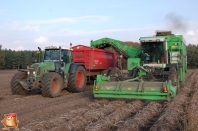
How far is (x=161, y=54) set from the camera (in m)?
12.5

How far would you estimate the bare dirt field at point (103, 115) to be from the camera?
6.18m

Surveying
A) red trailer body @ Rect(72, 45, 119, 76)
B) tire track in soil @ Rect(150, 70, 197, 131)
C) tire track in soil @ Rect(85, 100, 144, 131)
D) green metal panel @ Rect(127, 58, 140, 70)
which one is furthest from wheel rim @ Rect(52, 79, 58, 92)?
tire track in soil @ Rect(150, 70, 197, 131)

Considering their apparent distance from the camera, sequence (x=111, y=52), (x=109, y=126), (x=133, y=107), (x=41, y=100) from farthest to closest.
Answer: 1. (x=111, y=52)
2. (x=41, y=100)
3. (x=133, y=107)
4. (x=109, y=126)

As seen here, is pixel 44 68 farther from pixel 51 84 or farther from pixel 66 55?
pixel 66 55

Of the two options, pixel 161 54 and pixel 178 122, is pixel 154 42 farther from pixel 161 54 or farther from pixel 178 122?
pixel 178 122

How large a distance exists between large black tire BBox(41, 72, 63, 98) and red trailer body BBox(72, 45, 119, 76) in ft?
12.1

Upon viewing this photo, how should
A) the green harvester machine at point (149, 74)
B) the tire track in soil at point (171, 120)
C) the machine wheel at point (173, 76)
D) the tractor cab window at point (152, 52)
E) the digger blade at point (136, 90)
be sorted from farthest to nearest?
1. the tractor cab window at point (152, 52)
2. the machine wheel at point (173, 76)
3. the green harvester machine at point (149, 74)
4. the digger blade at point (136, 90)
5. the tire track in soil at point (171, 120)

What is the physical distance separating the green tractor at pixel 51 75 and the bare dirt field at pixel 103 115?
627 mm

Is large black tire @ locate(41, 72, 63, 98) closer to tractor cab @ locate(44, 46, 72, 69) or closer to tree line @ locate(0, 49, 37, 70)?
tractor cab @ locate(44, 46, 72, 69)

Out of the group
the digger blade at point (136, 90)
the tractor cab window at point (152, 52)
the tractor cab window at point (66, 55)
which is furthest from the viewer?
the tractor cab window at point (66, 55)

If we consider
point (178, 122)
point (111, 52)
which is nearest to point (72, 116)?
point (178, 122)

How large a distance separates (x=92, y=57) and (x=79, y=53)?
739mm

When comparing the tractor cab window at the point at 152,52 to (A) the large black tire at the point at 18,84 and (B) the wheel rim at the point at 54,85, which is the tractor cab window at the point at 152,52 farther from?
(A) the large black tire at the point at 18,84

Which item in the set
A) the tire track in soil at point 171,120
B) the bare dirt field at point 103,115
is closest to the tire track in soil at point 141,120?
the bare dirt field at point 103,115
